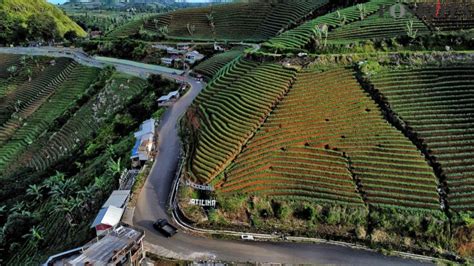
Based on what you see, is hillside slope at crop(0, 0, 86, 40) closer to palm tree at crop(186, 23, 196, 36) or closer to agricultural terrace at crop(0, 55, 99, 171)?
agricultural terrace at crop(0, 55, 99, 171)

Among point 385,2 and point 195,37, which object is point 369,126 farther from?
point 195,37

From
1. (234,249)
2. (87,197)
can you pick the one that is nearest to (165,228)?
(234,249)

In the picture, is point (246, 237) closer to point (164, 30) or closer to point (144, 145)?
point (144, 145)

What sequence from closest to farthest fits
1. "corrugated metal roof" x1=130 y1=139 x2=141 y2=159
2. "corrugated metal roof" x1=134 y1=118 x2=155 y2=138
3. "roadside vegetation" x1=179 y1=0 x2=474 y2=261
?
1. "roadside vegetation" x1=179 y1=0 x2=474 y2=261
2. "corrugated metal roof" x1=130 y1=139 x2=141 y2=159
3. "corrugated metal roof" x1=134 y1=118 x2=155 y2=138

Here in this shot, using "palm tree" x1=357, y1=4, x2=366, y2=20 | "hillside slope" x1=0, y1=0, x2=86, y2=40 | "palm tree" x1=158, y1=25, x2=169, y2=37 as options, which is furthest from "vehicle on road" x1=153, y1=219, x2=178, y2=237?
"hillside slope" x1=0, y1=0, x2=86, y2=40

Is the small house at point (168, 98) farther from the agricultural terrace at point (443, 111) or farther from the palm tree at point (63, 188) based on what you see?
the agricultural terrace at point (443, 111)

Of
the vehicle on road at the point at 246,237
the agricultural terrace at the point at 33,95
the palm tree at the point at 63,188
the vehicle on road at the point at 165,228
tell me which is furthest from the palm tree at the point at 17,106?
the vehicle on road at the point at 246,237
